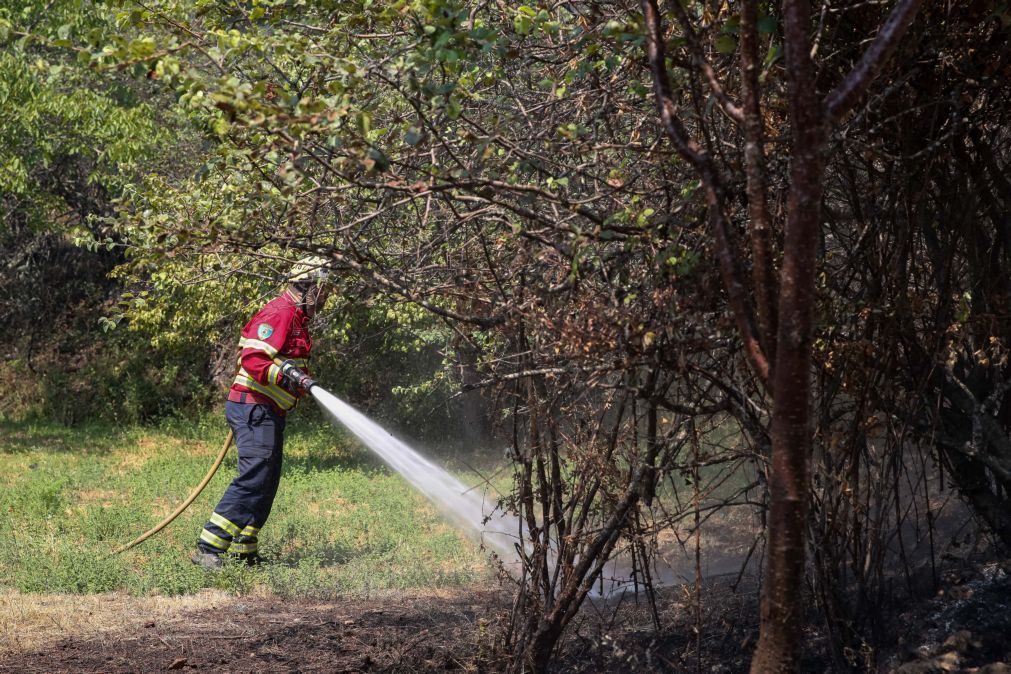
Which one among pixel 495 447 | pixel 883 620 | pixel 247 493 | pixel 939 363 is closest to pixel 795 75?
pixel 939 363

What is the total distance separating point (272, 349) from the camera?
6.96 metres

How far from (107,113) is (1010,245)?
1054cm

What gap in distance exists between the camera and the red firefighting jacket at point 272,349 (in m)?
6.96

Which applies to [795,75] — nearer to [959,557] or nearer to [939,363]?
[939,363]

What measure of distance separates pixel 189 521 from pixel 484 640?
16.3 ft

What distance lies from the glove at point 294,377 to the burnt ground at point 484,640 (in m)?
1.57

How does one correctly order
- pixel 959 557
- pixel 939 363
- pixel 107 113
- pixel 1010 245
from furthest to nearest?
pixel 107 113, pixel 959 557, pixel 1010 245, pixel 939 363

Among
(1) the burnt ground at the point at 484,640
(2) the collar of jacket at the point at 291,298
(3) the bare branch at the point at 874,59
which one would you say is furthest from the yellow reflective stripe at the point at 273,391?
(3) the bare branch at the point at 874,59

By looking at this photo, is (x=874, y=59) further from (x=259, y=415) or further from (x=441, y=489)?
(x=441, y=489)

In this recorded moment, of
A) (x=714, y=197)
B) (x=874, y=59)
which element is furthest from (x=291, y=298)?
(x=874, y=59)

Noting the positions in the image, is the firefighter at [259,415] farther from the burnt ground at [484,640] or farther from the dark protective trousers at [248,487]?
the burnt ground at [484,640]

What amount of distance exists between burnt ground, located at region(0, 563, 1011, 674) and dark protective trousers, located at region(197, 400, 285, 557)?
1.19 m

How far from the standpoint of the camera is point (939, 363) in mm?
3881

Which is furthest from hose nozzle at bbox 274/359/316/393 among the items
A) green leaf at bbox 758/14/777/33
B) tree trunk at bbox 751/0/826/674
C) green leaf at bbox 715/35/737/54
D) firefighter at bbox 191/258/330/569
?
tree trunk at bbox 751/0/826/674
